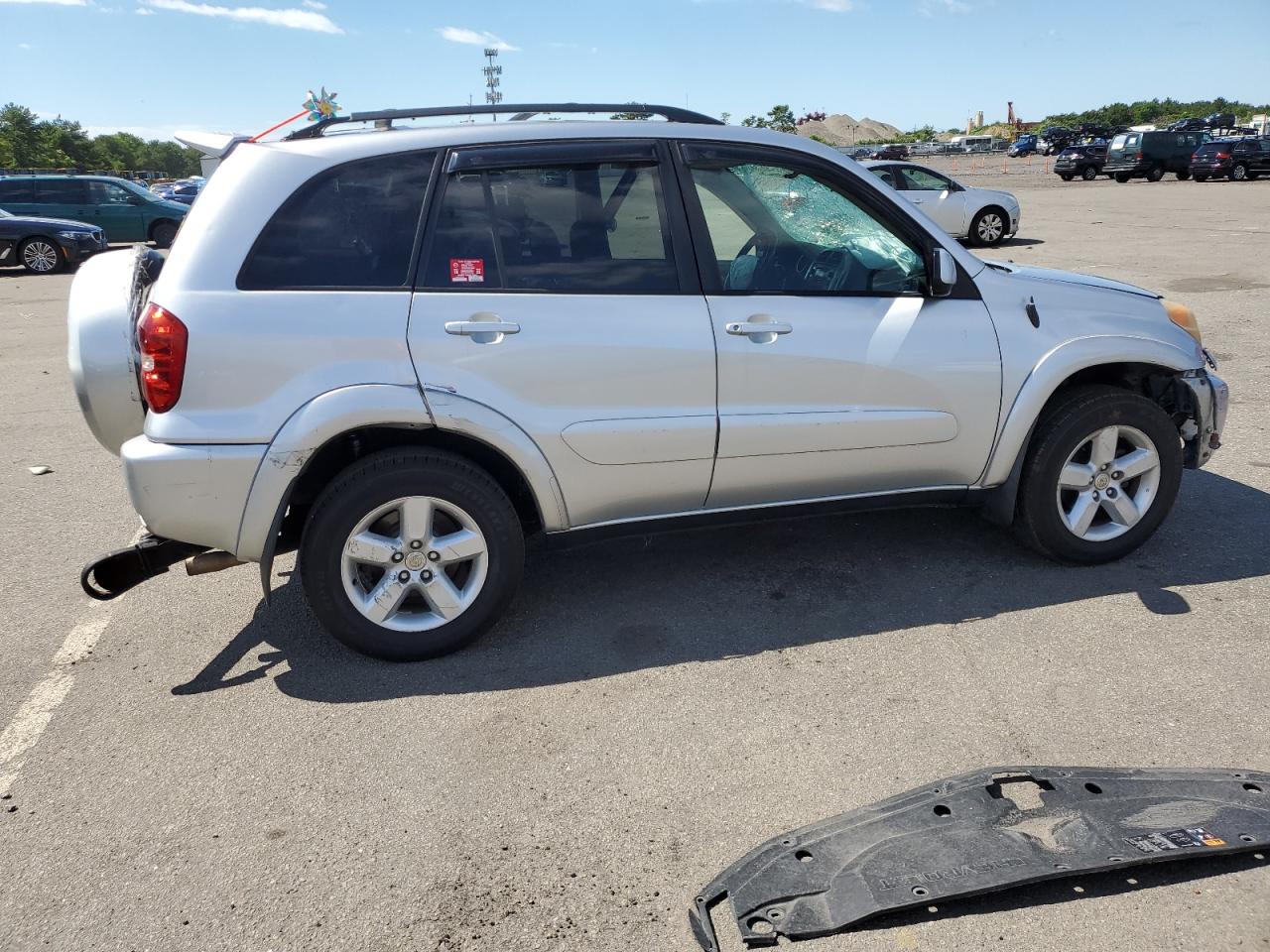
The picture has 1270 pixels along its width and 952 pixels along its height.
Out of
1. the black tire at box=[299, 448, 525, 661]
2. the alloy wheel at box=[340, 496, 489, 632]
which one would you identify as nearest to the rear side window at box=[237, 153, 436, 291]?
the black tire at box=[299, 448, 525, 661]

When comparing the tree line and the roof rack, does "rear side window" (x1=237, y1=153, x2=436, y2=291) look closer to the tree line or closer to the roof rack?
the roof rack

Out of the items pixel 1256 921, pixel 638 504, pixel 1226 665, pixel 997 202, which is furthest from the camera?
pixel 997 202

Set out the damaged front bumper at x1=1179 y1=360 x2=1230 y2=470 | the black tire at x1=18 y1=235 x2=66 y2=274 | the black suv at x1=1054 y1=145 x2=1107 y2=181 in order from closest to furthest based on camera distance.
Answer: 1. the damaged front bumper at x1=1179 y1=360 x2=1230 y2=470
2. the black tire at x1=18 y1=235 x2=66 y2=274
3. the black suv at x1=1054 y1=145 x2=1107 y2=181

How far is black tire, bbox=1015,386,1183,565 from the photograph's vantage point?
4.23 meters

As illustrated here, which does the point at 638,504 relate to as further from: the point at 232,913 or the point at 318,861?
the point at 232,913

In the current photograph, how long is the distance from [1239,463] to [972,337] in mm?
2790

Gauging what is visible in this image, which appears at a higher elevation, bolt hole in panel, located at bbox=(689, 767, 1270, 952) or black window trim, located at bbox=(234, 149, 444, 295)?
black window trim, located at bbox=(234, 149, 444, 295)

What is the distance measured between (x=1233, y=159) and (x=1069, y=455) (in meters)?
36.1

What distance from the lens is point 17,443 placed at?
22.8 ft

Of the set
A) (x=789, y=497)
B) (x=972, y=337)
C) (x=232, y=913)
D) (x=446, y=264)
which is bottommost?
(x=232, y=913)

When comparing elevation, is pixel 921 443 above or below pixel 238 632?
above

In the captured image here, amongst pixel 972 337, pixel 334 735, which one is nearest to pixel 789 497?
pixel 972 337

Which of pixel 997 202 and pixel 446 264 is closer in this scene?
pixel 446 264

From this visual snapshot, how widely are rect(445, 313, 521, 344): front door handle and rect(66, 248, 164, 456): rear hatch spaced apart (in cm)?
116
